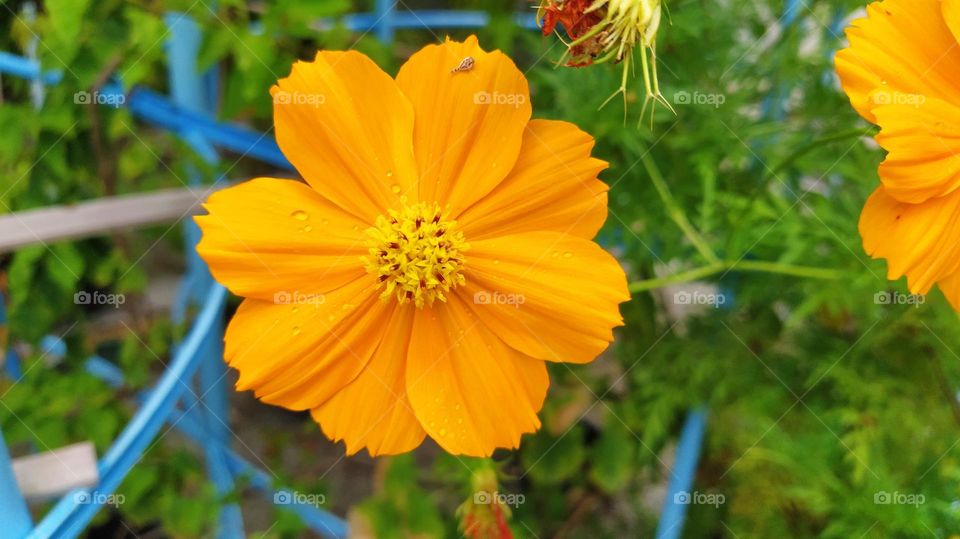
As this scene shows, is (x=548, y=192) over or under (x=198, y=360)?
over

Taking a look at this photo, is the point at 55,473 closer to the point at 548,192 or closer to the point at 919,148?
the point at 548,192

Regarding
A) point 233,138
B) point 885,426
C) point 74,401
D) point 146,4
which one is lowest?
point 885,426

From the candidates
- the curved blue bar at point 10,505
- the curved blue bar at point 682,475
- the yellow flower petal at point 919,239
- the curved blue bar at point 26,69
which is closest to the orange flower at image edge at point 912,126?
the yellow flower petal at point 919,239

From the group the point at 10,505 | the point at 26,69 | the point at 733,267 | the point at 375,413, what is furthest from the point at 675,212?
the point at 26,69

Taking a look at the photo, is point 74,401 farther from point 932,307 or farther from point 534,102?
point 932,307

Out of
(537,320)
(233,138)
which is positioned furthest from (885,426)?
(233,138)

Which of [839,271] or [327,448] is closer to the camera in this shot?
[839,271]
